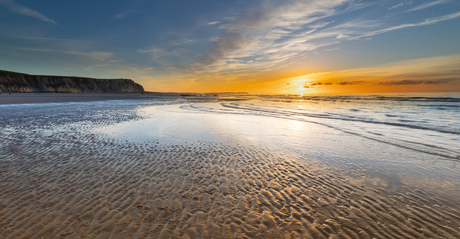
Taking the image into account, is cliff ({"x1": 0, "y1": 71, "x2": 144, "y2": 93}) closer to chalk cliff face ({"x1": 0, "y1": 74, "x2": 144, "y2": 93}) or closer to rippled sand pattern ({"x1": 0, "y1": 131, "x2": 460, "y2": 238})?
chalk cliff face ({"x1": 0, "y1": 74, "x2": 144, "y2": 93})

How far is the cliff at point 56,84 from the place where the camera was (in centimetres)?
9820

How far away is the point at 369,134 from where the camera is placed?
12.7 m

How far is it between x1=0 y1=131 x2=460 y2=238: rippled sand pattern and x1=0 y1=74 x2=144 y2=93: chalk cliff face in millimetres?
143363

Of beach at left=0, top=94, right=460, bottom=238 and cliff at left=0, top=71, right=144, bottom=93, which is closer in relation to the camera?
beach at left=0, top=94, right=460, bottom=238

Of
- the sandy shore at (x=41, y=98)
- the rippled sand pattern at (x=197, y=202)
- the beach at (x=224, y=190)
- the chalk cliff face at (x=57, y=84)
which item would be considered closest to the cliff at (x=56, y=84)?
the chalk cliff face at (x=57, y=84)

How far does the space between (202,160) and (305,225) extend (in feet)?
15.3

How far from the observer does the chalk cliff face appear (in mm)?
98262

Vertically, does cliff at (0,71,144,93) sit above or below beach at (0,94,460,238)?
above

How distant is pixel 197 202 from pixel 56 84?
163559 mm

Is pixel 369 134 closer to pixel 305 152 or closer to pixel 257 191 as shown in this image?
pixel 305 152

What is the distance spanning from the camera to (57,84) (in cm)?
11962

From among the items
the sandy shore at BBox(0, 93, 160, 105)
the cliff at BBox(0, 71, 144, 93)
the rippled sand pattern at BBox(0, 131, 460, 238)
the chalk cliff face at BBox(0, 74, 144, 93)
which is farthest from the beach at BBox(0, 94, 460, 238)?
the cliff at BBox(0, 71, 144, 93)

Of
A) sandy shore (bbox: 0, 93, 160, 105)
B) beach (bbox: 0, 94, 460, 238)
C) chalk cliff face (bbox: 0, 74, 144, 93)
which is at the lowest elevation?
beach (bbox: 0, 94, 460, 238)

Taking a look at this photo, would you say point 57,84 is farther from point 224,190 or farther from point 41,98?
point 224,190
